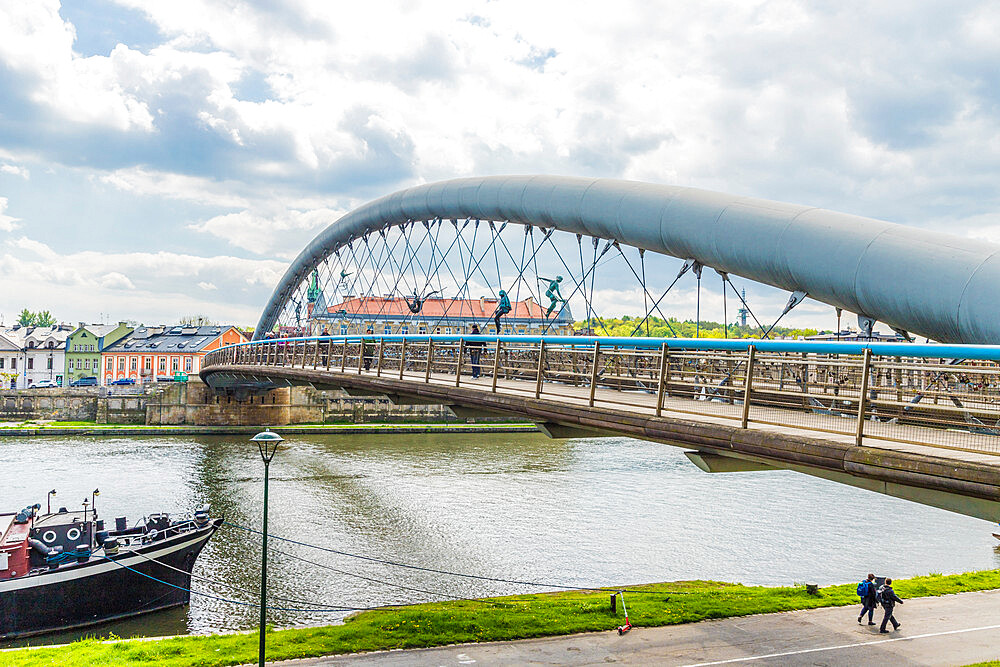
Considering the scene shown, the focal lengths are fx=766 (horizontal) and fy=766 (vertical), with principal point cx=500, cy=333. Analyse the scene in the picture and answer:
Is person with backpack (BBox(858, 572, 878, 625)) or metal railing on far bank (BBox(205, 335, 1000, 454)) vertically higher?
metal railing on far bank (BBox(205, 335, 1000, 454))

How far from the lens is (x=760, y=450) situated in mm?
7938

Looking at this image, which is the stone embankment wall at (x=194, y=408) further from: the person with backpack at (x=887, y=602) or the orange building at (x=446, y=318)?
the person with backpack at (x=887, y=602)

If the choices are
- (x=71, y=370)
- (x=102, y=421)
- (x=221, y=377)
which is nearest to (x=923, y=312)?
(x=221, y=377)

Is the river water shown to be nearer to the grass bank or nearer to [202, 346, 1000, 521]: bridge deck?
the grass bank

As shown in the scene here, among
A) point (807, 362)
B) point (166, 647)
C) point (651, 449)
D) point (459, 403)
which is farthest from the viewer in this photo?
point (651, 449)

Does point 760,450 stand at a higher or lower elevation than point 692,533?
higher

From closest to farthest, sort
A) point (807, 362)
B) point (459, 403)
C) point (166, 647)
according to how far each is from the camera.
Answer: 1. point (807, 362)
2. point (166, 647)
3. point (459, 403)

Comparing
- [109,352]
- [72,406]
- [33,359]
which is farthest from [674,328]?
[33,359]

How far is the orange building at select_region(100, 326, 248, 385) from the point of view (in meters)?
77.4

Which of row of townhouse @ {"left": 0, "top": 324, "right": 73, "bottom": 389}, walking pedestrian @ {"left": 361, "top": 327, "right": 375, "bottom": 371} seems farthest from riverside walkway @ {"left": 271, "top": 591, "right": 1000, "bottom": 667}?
row of townhouse @ {"left": 0, "top": 324, "right": 73, "bottom": 389}

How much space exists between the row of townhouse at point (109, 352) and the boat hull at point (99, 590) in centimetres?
6399

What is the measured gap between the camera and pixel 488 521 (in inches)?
945

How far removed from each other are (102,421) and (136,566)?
141 feet

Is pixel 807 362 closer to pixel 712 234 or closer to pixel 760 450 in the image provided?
pixel 760 450
